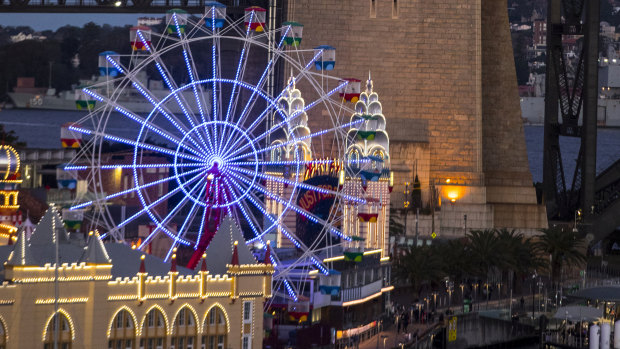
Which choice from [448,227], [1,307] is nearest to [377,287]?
[448,227]

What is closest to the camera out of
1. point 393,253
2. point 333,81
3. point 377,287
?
point 377,287

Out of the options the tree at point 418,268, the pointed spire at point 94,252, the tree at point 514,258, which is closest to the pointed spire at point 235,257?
the pointed spire at point 94,252

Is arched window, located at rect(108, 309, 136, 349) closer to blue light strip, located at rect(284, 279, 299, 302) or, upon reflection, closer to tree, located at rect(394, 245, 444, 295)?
blue light strip, located at rect(284, 279, 299, 302)

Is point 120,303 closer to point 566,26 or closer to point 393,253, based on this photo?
point 393,253

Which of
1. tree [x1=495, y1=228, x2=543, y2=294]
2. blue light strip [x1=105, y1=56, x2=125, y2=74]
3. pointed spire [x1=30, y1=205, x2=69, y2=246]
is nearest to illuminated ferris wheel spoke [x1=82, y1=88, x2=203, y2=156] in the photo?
blue light strip [x1=105, y1=56, x2=125, y2=74]

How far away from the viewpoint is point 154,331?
174 ft

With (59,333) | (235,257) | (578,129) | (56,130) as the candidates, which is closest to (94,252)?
(59,333)

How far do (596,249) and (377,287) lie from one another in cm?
2479

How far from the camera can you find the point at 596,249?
92625 millimetres

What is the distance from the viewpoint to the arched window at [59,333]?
50594 millimetres

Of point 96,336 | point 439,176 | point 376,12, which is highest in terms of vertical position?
point 376,12

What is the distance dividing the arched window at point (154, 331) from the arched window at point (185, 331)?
0.37m

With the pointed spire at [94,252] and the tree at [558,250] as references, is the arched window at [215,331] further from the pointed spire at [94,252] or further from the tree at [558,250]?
the tree at [558,250]

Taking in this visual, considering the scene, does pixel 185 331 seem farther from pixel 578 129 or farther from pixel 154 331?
pixel 578 129
